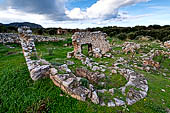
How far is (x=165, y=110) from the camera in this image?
11.6 feet

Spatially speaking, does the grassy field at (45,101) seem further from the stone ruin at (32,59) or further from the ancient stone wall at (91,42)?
the ancient stone wall at (91,42)

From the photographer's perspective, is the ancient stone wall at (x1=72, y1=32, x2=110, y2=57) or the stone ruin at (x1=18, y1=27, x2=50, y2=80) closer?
the stone ruin at (x1=18, y1=27, x2=50, y2=80)

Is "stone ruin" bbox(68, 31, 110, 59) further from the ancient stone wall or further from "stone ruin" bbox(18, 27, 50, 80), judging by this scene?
"stone ruin" bbox(18, 27, 50, 80)

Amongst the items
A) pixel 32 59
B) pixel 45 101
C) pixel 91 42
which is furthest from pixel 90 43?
pixel 45 101

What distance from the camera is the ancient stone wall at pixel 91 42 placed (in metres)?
10.7

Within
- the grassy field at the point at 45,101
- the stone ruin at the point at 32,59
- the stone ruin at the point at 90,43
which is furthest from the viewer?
the stone ruin at the point at 90,43

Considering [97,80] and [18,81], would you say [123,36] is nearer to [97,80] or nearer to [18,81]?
[97,80]

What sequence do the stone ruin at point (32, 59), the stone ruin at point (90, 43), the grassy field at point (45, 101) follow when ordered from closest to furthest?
the grassy field at point (45, 101), the stone ruin at point (32, 59), the stone ruin at point (90, 43)

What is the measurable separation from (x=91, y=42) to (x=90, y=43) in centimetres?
18

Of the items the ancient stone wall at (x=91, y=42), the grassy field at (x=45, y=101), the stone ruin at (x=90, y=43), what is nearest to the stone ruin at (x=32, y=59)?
the grassy field at (x=45, y=101)

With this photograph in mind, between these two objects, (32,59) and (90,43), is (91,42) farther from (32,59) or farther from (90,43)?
(32,59)

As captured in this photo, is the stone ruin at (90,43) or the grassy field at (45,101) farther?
the stone ruin at (90,43)

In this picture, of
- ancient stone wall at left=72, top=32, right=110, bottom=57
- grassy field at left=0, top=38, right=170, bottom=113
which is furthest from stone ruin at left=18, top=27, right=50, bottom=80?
ancient stone wall at left=72, top=32, right=110, bottom=57

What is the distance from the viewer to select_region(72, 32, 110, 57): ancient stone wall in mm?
10695
